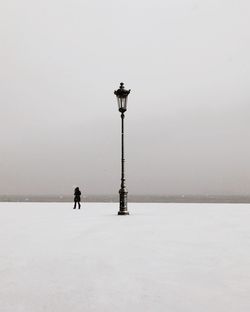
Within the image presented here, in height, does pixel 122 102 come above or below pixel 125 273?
above

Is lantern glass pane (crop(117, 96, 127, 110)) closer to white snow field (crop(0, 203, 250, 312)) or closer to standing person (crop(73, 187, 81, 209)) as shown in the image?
standing person (crop(73, 187, 81, 209))

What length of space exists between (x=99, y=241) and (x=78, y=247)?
3.93 ft

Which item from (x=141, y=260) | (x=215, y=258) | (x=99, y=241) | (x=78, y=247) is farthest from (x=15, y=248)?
(x=215, y=258)

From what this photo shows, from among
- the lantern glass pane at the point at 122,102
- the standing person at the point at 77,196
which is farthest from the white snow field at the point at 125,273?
the standing person at the point at 77,196

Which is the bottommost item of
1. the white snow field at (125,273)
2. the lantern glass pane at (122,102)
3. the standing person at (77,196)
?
the white snow field at (125,273)

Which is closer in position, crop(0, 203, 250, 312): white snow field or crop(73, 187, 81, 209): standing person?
crop(0, 203, 250, 312): white snow field

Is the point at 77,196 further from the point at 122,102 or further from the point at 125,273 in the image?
the point at 125,273

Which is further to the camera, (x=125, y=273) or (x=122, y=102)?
(x=122, y=102)

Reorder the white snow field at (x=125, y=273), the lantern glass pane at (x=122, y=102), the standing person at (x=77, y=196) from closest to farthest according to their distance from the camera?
the white snow field at (x=125, y=273)
the lantern glass pane at (x=122, y=102)
the standing person at (x=77, y=196)

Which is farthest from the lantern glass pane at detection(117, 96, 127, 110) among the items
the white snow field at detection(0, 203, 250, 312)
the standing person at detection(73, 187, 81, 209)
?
the white snow field at detection(0, 203, 250, 312)

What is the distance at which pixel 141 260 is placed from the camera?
27.0ft

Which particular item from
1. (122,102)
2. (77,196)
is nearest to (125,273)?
(122,102)

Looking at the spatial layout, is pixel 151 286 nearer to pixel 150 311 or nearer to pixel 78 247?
pixel 150 311

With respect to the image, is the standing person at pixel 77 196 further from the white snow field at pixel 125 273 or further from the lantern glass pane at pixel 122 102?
the white snow field at pixel 125 273
